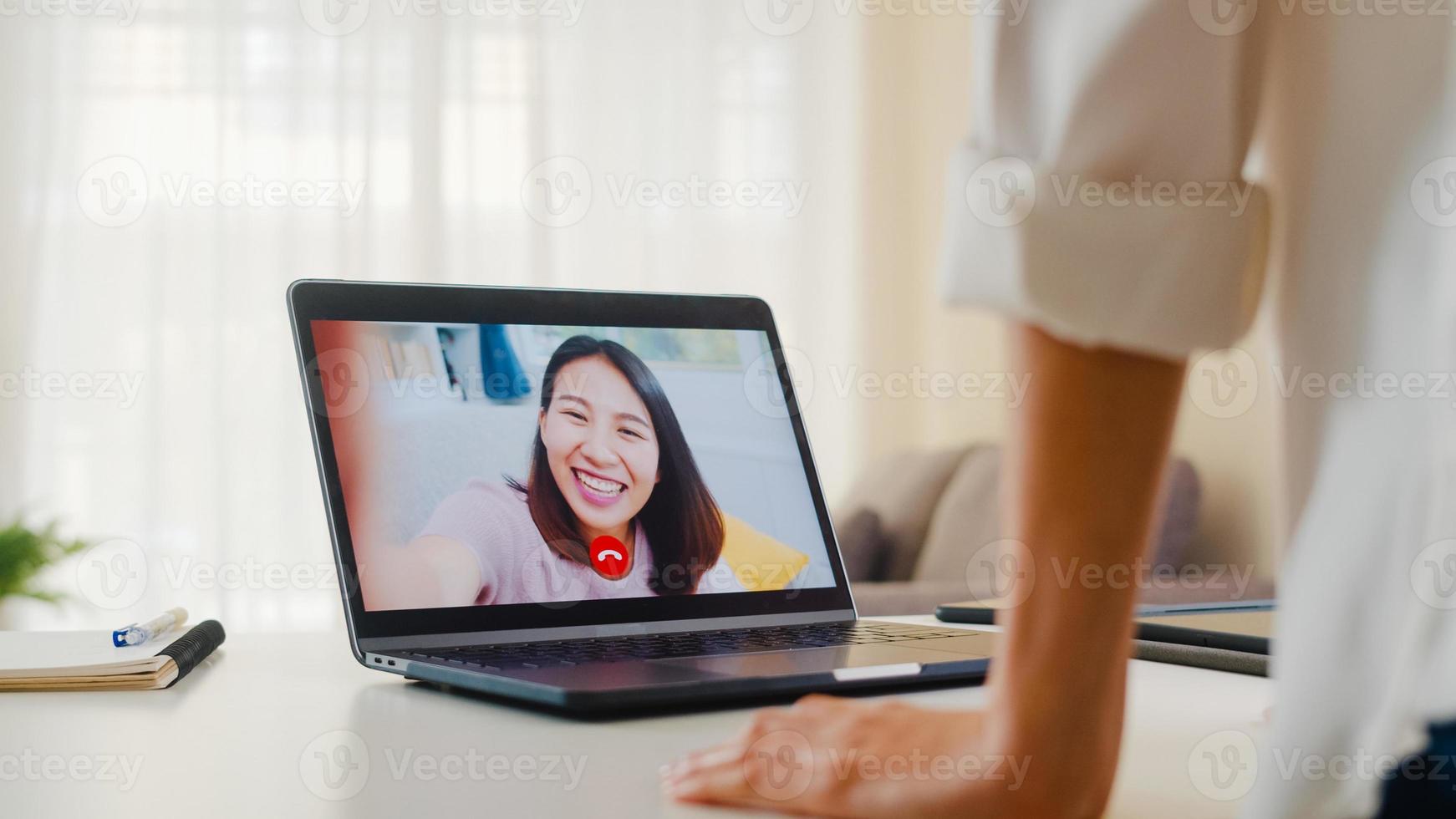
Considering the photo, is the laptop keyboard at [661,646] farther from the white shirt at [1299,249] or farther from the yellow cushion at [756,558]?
the white shirt at [1299,249]

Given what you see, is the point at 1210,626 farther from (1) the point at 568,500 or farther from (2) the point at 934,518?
(2) the point at 934,518

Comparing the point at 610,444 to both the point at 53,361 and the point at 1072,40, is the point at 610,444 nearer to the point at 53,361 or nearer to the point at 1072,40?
the point at 1072,40

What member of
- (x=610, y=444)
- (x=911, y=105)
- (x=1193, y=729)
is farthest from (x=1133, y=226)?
(x=911, y=105)

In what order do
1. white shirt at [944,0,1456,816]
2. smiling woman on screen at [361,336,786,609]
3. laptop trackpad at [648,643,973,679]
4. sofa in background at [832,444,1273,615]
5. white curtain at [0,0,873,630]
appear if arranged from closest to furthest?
1. white shirt at [944,0,1456,816]
2. laptop trackpad at [648,643,973,679]
3. smiling woman on screen at [361,336,786,609]
4. sofa in background at [832,444,1273,615]
5. white curtain at [0,0,873,630]

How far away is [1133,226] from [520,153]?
11.0 ft

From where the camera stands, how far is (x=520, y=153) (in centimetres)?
353

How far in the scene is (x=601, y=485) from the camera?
727 millimetres

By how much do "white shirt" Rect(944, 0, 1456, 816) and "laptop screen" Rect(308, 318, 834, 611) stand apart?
417mm

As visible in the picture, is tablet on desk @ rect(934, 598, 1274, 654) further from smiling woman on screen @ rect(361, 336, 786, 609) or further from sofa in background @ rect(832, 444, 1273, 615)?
sofa in background @ rect(832, 444, 1273, 615)

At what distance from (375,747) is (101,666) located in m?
0.25

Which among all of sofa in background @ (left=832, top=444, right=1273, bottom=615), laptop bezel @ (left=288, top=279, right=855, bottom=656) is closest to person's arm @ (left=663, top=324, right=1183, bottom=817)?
laptop bezel @ (left=288, top=279, right=855, bottom=656)

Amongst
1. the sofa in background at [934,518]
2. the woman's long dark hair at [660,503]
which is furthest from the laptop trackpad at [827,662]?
the sofa in background at [934,518]

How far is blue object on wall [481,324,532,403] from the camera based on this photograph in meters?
0.75

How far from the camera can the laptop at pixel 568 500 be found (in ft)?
2.17
